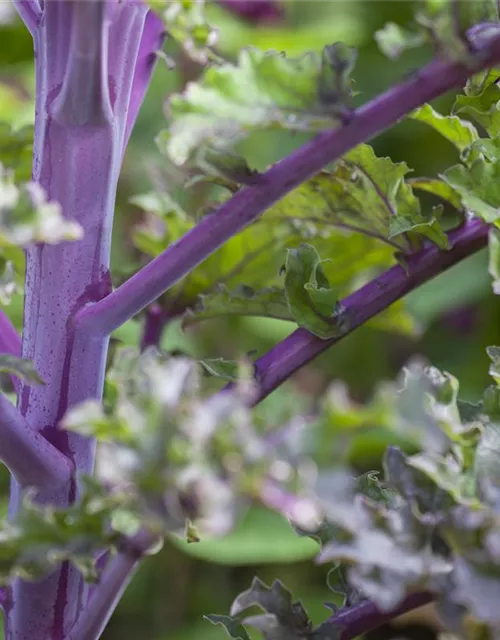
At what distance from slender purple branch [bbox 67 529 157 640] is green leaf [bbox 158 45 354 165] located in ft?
0.51

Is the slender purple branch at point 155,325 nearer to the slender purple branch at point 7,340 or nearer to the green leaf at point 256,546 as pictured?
the slender purple branch at point 7,340

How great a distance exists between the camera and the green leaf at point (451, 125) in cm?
48

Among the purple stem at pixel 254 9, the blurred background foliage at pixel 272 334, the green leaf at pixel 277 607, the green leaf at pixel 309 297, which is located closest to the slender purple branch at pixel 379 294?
the green leaf at pixel 309 297

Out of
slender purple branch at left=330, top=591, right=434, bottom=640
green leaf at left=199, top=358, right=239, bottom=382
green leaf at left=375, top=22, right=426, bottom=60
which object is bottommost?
slender purple branch at left=330, top=591, right=434, bottom=640

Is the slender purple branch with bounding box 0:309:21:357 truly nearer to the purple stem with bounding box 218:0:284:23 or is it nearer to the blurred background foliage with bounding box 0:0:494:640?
the blurred background foliage with bounding box 0:0:494:640

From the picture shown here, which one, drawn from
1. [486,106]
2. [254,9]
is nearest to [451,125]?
[486,106]

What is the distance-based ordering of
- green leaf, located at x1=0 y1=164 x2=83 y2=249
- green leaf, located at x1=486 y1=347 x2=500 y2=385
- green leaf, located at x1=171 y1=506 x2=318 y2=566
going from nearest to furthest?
green leaf, located at x1=0 y1=164 x2=83 y2=249 → green leaf, located at x1=486 y1=347 x2=500 y2=385 → green leaf, located at x1=171 y1=506 x2=318 y2=566

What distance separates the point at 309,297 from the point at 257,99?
0.13m

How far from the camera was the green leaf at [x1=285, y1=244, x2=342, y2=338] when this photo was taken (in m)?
0.46

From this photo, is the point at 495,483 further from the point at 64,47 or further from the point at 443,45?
the point at 64,47

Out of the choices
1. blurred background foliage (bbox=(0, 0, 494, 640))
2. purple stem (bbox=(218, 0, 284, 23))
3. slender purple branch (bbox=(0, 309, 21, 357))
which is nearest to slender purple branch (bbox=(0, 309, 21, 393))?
slender purple branch (bbox=(0, 309, 21, 357))

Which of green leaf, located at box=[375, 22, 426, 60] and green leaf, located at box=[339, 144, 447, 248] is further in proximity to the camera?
green leaf, located at box=[339, 144, 447, 248]

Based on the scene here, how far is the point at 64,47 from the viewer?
43cm

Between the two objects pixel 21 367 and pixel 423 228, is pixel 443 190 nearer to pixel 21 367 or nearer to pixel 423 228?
pixel 423 228
